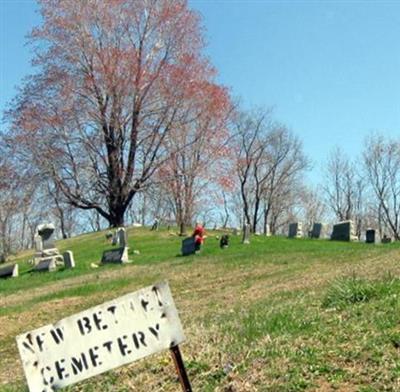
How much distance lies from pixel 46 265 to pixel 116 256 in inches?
110

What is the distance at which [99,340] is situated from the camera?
153 inches

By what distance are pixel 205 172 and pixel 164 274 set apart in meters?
22.2

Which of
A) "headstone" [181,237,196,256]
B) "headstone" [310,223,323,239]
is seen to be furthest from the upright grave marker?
"headstone" [310,223,323,239]

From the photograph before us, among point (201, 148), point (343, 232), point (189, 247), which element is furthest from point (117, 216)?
point (189, 247)

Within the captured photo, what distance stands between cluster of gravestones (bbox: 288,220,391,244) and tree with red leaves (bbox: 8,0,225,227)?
943 centimetres

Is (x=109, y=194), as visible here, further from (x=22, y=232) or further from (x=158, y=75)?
(x=22, y=232)

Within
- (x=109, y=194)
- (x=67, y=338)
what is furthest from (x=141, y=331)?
(x=109, y=194)

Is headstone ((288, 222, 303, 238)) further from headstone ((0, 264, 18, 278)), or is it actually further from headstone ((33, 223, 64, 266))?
headstone ((0, 264, 18, 278))

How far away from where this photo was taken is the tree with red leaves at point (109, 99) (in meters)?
34.1

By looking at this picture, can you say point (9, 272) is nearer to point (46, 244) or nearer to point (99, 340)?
point (46, 244)

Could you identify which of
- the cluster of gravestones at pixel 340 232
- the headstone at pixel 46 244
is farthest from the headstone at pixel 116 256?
the cluster of gravestones at pixel 340 232

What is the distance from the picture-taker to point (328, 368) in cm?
436

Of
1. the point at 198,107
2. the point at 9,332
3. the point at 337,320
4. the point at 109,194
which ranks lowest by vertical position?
the point at 9,332

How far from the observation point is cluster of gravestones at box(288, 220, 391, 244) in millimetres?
25516
